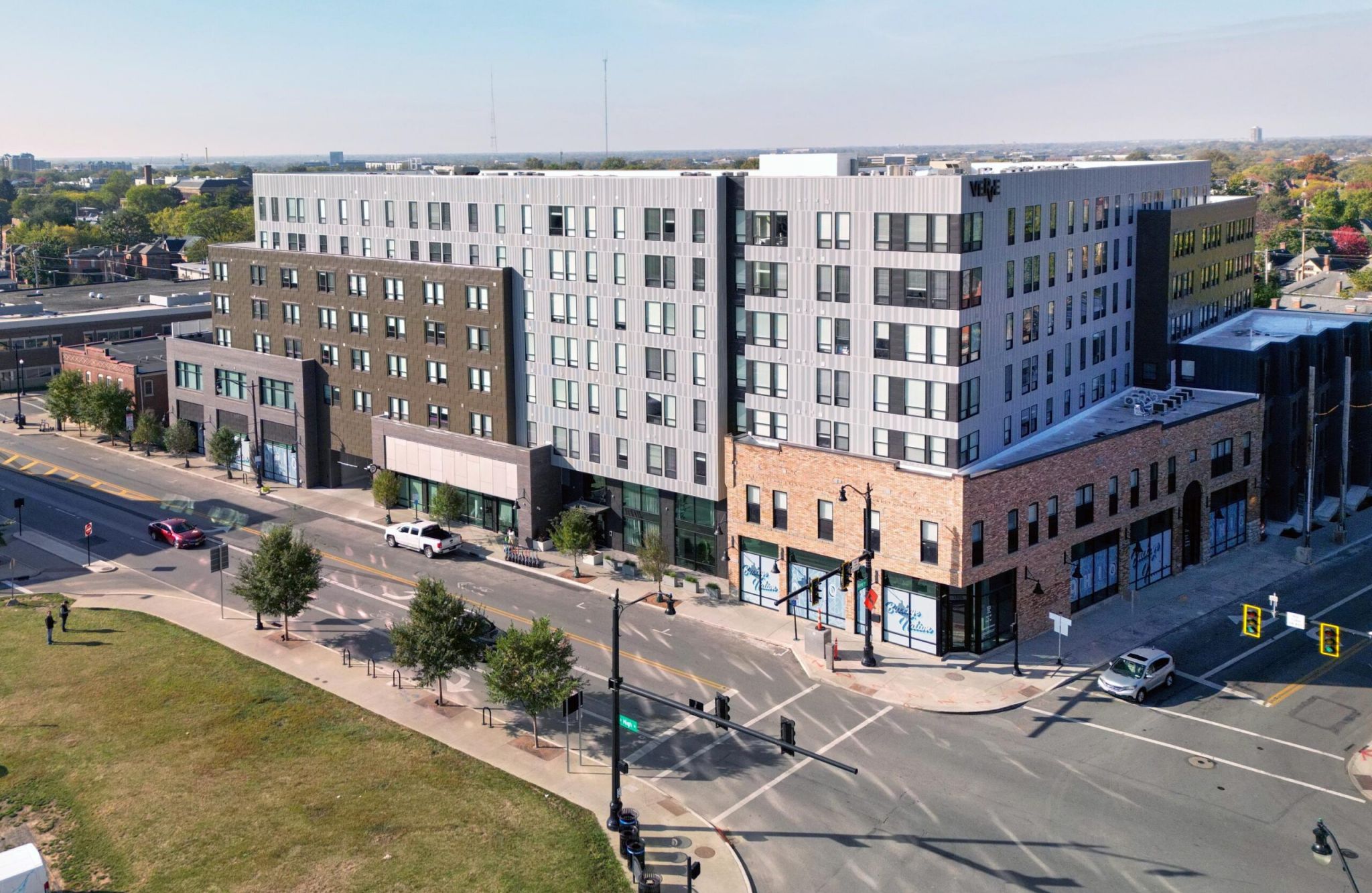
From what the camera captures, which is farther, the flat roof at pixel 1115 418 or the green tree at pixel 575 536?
the green tree at pixel 575 536

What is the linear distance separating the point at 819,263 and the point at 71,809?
38.5 metres

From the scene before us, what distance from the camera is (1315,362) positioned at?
70.2 metres

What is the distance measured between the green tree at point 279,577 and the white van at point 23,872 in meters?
19.8

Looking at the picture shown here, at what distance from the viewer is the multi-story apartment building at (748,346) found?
177 ft

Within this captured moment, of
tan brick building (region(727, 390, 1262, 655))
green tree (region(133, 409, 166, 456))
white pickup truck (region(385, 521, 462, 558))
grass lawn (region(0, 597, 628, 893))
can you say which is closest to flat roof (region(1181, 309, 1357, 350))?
tan brick building (region(727, 390, 1262, 655))

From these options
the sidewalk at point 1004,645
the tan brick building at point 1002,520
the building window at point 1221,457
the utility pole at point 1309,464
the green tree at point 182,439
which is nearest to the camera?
the sidewalk at point 1004,645

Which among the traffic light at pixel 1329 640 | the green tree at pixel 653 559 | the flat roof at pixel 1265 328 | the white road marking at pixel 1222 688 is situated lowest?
the white road marking at pixel 1222 688

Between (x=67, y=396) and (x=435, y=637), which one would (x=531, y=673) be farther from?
(x=67, y=396)

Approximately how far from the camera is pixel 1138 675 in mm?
47906

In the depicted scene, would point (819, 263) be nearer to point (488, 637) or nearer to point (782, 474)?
point (782, 474)

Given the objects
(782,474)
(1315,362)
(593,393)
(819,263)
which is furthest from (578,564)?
(1315,362)

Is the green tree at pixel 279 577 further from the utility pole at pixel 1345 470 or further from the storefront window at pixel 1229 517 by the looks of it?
the utility pole at pixel 1345 470

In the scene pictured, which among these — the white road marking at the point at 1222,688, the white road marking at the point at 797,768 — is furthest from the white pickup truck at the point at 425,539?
the white road marking at the point at 1222,688

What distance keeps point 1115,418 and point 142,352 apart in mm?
82674
